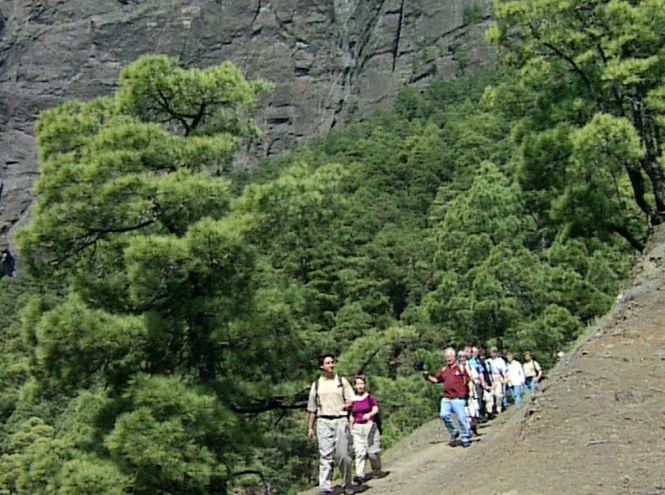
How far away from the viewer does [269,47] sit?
102312 millimetres

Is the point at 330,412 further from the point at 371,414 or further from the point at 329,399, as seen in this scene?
the point at 371,414

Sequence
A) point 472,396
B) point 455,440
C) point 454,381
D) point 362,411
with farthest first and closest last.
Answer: point 472,396
point 455,440
point 454,381
point 362,411

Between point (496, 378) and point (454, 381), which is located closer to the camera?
point (454, 381)

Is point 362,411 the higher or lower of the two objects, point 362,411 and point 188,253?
the lower

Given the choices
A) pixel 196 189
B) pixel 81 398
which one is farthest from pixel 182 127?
pixel 81 398

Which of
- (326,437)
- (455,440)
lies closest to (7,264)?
(455,440)

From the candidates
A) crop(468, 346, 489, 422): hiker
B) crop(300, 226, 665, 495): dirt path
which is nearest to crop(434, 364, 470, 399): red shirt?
crop(300, 226, 665, 495): dirt path

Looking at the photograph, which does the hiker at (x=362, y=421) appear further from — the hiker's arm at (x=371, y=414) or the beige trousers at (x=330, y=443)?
the beige trousers at (x=330, y=443)

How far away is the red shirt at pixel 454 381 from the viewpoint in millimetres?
11625

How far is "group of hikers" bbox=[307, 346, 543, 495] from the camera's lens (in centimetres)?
959

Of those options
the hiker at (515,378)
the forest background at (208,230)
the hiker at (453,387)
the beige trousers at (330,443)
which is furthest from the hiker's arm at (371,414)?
the hiker at (515,378)

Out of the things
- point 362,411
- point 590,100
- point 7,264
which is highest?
point 7,264

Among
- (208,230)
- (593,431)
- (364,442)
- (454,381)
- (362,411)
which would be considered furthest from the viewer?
(208,230)

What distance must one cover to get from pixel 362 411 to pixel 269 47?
9479 cm
